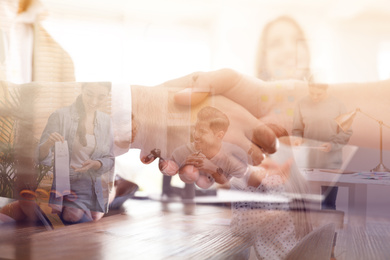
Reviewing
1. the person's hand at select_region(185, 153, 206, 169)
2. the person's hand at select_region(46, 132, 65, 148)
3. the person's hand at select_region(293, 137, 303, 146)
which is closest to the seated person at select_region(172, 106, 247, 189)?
the person's hand at select_region(185, 153, 206, 169)

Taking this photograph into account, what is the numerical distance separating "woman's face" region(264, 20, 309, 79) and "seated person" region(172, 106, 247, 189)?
Result: 149 millimetres

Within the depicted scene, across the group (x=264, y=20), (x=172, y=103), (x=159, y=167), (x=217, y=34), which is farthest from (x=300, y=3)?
(x=159, y=167)

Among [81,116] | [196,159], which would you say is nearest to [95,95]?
[81,116]

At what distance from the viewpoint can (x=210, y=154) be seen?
0.76 metres

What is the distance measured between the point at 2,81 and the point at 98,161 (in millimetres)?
301

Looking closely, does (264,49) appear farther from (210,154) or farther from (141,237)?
(141,237)

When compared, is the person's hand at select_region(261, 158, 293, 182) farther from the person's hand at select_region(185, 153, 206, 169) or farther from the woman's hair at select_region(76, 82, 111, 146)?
the woman's hair at select_region(76, 82, 111, 146)

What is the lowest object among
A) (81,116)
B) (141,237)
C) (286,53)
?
(141,237)

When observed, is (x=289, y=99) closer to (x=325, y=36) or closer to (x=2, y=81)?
(x=325, y=36)

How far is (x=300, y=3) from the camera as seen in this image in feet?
2.35

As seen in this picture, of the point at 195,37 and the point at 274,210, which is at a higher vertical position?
the point at 195,37

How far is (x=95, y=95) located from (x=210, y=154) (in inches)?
11.3

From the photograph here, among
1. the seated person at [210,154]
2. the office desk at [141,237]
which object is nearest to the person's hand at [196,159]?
the seated person at [210,154]

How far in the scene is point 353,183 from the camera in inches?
27.7
